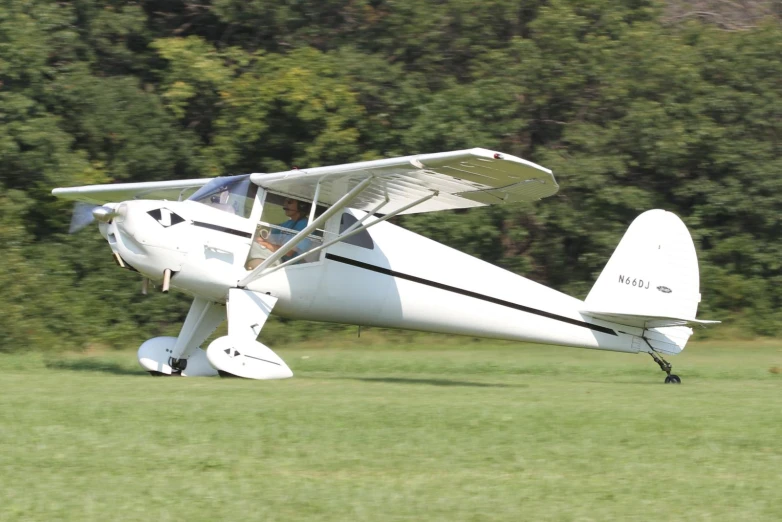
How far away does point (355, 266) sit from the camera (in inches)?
436

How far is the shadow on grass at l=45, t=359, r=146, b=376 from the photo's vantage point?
37.1 ft

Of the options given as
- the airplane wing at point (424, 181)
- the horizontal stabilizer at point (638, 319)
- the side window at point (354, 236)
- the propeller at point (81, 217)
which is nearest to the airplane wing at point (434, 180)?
the airplane wing at point (424, 181)

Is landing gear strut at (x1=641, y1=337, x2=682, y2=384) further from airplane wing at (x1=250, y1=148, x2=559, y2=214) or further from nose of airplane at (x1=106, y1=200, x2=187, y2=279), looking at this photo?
nose of airplane at (x1=106, y1=200, x2=187, y2=279)

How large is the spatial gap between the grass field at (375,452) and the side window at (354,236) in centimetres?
200

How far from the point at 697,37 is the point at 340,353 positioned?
1121 cm

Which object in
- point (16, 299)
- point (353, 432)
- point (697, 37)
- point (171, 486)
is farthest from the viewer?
point (697, 37)

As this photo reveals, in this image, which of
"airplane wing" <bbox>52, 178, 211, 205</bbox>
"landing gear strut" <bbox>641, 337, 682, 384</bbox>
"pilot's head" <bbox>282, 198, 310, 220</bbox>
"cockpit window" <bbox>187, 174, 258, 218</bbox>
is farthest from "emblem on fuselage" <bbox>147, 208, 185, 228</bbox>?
"landing gear strut" <bbox>641, 337, 682, 384</bbox>

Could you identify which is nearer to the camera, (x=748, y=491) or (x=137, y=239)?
(x=748, y=491)

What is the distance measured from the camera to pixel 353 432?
21.8 feet

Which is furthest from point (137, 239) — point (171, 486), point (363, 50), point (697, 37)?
point (697, 37)

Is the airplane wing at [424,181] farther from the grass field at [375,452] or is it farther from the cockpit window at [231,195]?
the grass field at [375,452]

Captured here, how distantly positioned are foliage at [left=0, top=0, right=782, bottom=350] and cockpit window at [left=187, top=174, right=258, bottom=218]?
6.24 m

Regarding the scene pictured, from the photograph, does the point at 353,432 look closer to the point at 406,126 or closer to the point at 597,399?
the point at 597,399

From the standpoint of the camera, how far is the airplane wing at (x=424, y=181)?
9117 millimetres
